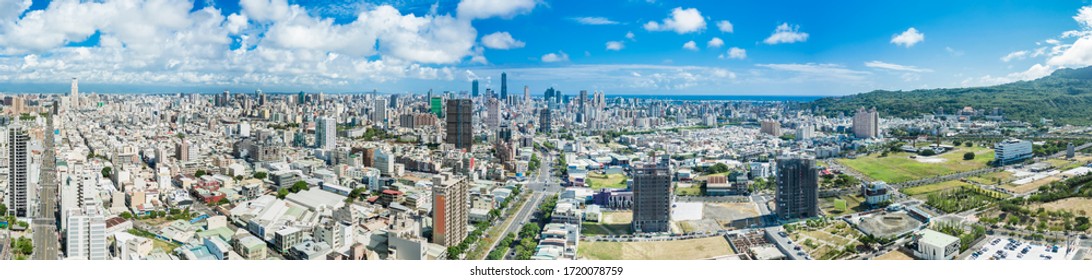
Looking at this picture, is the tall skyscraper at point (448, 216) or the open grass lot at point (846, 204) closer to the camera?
the tall skyscraper at point (448, 216)

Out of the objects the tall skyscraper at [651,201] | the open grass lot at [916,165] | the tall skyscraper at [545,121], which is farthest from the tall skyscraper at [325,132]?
the open grass lot at [916,165]

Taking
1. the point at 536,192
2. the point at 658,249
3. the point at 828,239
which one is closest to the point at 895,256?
the point at 828,239

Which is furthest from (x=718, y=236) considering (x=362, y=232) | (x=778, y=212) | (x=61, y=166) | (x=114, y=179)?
(x=114, y=179)

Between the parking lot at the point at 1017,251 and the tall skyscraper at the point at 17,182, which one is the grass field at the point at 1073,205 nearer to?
the parking lot at the point at 1017,251

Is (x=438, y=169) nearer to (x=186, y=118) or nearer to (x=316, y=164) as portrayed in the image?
(x=316, y=164)

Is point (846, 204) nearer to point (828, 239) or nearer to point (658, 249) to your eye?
point (828, 239)
